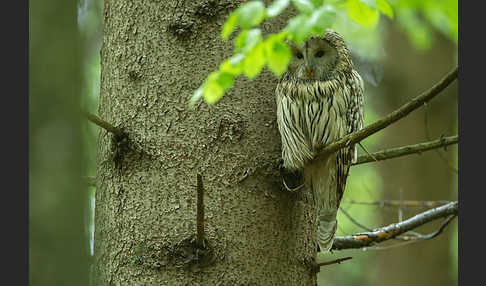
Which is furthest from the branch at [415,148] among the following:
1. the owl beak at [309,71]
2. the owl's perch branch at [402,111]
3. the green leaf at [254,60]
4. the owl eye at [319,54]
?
the green leaf at [254,60]

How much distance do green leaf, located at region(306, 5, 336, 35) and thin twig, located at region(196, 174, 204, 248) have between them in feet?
2.17

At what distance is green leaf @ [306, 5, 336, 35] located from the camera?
6.91ft

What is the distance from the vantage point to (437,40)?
8219 mm

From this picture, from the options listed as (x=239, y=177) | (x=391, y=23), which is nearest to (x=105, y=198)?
(x=239, y=177)

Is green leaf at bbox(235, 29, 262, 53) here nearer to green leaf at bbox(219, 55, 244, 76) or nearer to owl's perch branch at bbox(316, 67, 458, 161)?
green leaf at bbox(219, 55, 244, 76)

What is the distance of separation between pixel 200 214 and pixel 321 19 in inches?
33.4

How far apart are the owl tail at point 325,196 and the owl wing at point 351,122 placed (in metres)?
0.03

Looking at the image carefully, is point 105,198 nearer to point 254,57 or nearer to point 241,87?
point 241,87

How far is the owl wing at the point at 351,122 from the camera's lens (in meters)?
3.52

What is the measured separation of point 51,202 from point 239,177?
4.48 feet

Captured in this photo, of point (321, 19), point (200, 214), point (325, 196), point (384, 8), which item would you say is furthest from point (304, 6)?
point (325, 196)

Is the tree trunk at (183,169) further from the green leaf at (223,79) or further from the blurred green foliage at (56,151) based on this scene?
the blurred green foliage at (56,151)

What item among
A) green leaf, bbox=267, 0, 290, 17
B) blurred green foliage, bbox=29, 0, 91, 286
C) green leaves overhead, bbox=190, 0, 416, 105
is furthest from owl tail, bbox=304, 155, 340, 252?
blurred green foliage, bbox=29, 0, 91, 286

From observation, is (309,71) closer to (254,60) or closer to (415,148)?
(415,148)
